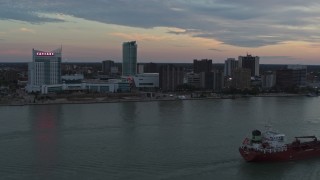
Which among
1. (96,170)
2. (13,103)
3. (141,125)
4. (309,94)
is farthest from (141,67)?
(96,170)

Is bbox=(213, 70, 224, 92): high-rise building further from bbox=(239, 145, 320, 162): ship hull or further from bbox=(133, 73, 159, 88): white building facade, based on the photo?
bbox=(239, 145, 320, 162): ship hull

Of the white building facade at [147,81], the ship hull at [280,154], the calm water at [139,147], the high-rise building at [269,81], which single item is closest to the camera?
the calm water at [139,147]

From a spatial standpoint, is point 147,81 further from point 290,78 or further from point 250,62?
point 250,62

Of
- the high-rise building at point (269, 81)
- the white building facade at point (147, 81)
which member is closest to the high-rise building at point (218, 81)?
the white building facade at point (147, 81)

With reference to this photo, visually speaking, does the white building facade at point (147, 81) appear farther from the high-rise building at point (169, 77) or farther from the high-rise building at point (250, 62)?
the high-rise building at point (250, 62)

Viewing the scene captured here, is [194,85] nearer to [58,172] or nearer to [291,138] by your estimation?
[291,138]

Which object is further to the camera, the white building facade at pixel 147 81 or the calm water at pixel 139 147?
the white building facade at pixel 147 81

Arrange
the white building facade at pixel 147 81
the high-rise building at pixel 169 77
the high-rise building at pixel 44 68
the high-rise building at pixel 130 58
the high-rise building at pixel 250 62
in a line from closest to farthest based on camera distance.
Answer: the high-rise building at pixel 44 68
the high-rise building at pixel 169 77
the white building facade at pixel 147 81
the high-rise building at pixel 130 58
the high-rise building at pixel 250 62
